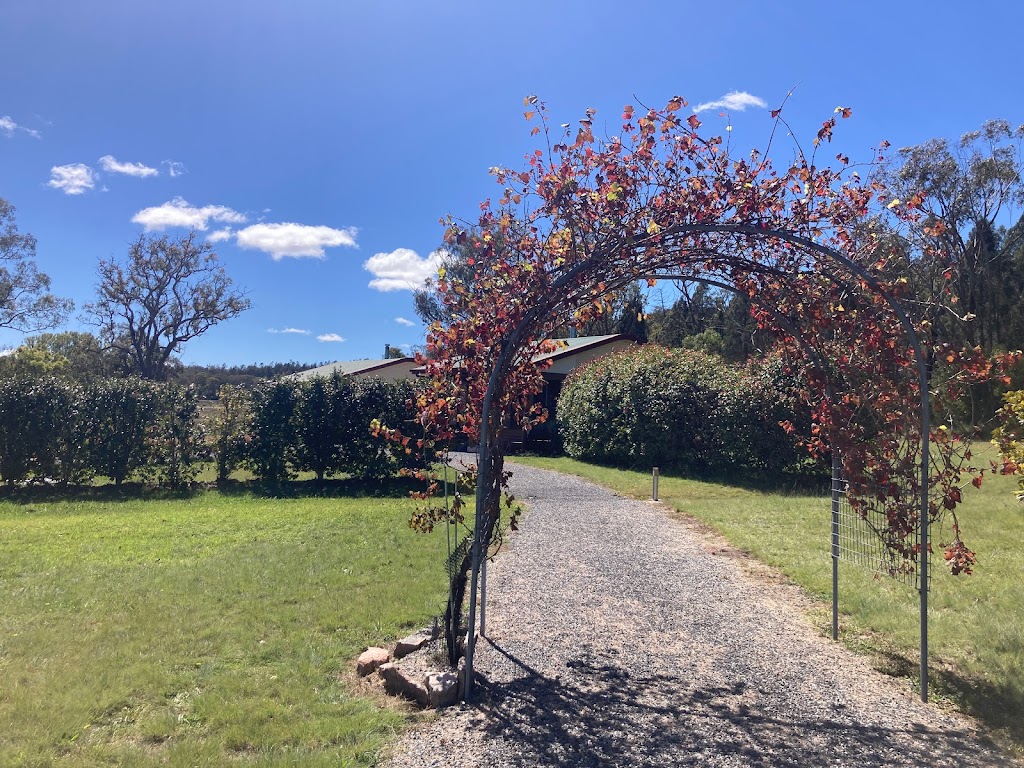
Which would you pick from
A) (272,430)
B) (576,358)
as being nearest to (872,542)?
(272,430)

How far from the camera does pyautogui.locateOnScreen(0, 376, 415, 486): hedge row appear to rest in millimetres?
12852

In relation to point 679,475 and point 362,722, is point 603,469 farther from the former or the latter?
point 362,722

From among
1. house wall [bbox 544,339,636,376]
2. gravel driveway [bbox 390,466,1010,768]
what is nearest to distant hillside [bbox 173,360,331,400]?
house wall [bbox 544,339,636,376]

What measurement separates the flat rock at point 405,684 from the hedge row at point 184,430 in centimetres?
902

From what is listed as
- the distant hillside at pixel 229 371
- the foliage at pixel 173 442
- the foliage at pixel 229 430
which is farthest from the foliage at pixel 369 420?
the distant hillside at pixel 229 371

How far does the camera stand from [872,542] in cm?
554

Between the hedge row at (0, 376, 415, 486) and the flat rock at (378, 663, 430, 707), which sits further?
the hedge row at (0, 376, 415, 486)

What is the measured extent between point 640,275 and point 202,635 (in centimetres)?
384

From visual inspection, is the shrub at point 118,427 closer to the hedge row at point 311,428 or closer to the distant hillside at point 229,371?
the hedge row at point 311,428

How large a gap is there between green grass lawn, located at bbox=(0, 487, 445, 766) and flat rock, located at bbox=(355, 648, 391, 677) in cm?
8

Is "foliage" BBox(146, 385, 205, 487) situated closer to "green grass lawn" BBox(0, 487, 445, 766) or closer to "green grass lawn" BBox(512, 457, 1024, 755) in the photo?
"green grass lawn" BBox(0, 487, 445, 766)

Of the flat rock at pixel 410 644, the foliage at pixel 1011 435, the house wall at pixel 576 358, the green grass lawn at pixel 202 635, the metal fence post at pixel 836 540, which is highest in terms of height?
the house wall at pixel 576 358

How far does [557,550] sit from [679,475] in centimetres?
800

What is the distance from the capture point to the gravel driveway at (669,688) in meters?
3.30
